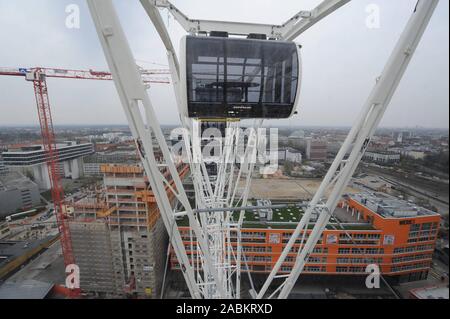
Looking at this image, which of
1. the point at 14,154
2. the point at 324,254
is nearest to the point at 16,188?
the point at 14,154

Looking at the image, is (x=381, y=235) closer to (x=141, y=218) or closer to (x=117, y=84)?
(x=141, y=218)

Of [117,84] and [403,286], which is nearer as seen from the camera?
[117,84]

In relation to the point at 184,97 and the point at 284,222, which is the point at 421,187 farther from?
the point at 184,97

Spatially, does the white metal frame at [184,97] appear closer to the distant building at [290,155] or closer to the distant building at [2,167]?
the distant building at [290,155]

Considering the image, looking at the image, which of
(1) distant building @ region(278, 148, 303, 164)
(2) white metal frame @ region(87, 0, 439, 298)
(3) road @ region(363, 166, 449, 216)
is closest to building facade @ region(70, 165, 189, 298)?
(2) white metal frame @ region(87, 0, 439, 298)

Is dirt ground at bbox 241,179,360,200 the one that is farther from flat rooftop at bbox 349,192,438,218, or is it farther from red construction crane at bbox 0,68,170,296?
red construction crane at bbox 0,68,170,296

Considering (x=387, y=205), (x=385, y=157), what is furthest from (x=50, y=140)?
(x=387, y=205)
